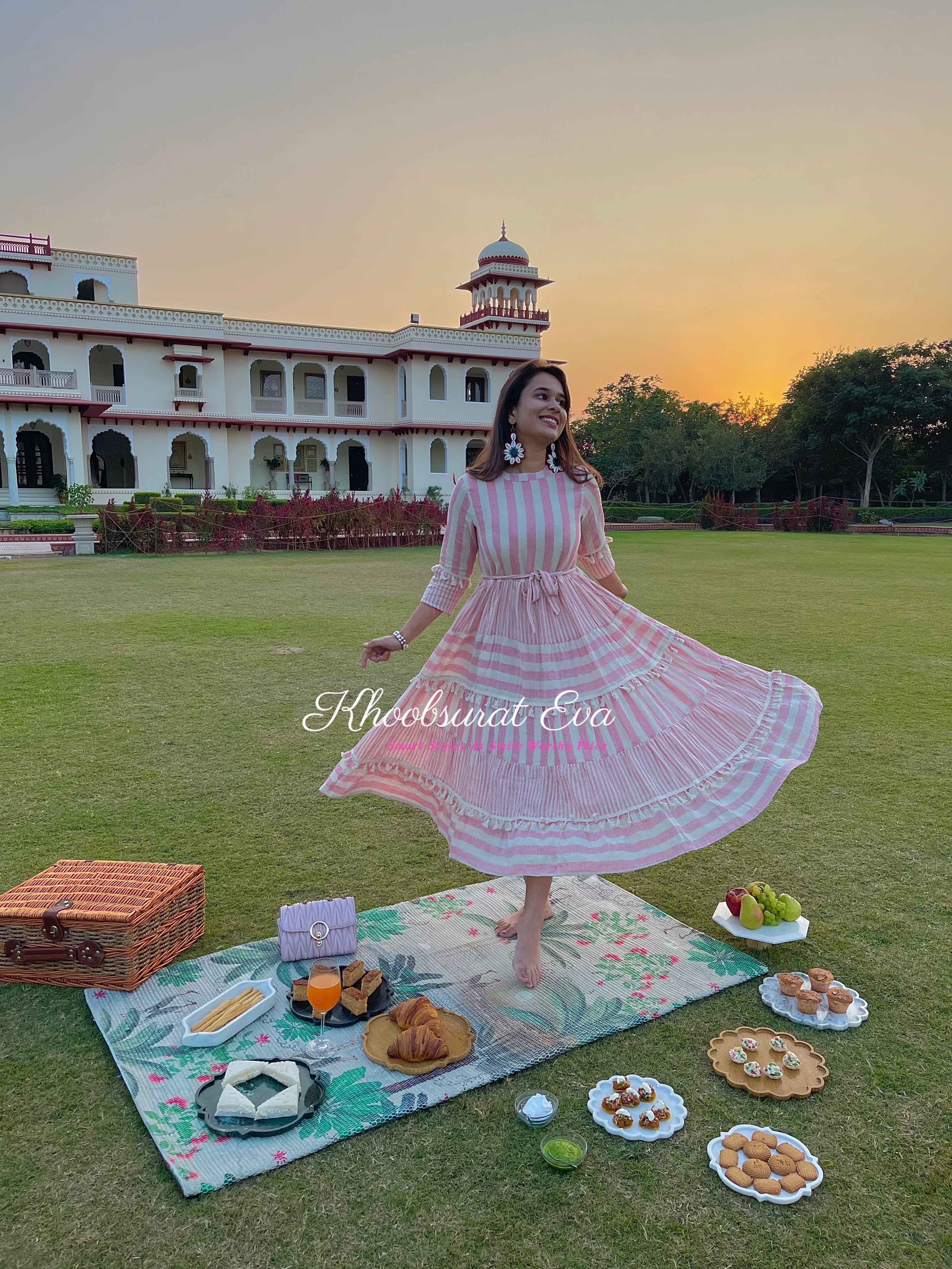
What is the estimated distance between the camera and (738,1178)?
6.89 feet

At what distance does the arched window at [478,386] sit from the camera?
125 feet

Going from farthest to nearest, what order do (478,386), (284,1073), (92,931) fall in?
(478,386), (92,931), (284,1073)

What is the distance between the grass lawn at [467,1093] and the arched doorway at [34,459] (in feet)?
87.2

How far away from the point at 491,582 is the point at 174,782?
105 inches

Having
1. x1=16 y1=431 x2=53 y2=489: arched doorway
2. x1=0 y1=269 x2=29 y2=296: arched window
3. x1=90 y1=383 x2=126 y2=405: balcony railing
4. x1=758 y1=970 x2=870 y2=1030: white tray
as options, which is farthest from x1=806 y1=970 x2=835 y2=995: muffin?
x1=0 y1=269 x2=29 y2=296: arched window

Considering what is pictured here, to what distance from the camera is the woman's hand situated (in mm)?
3123

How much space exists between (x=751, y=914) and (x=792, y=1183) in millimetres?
1131

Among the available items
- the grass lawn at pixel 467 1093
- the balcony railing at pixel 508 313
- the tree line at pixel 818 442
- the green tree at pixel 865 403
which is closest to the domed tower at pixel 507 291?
the balcony railing at pixel 508 313

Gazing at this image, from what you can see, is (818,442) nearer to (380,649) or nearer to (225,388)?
Answer: (225,388)

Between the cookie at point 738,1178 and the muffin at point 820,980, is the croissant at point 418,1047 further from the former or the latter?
the muffin at point 820,980

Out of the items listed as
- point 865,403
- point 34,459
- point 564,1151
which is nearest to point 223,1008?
point 564,1151

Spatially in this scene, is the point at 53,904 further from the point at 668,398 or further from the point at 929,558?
the point at 668,398

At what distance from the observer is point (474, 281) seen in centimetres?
4081

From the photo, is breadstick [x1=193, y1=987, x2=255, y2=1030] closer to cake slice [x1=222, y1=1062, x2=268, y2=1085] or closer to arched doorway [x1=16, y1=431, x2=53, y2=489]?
cake slice [x1=222, y1=1062, x2=268, y2=1085]
